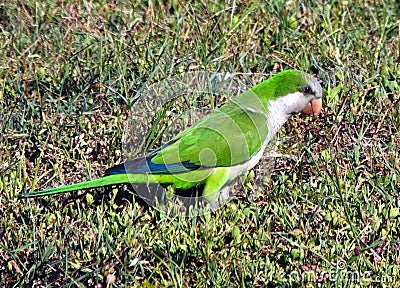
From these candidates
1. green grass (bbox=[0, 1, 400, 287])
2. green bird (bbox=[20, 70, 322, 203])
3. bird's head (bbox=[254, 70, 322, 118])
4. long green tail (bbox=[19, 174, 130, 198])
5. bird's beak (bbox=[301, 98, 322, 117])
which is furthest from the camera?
bird's beak (bbox=[301, 98, 322, 117])

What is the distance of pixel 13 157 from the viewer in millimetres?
4461

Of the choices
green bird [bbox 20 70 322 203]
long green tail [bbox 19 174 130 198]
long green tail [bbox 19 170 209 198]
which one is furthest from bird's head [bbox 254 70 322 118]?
long green tail [bbox 19 174 130 198]

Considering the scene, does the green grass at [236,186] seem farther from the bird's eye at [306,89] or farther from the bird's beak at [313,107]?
the bird's eye at [306,89]

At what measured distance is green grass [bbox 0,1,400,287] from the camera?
373cm

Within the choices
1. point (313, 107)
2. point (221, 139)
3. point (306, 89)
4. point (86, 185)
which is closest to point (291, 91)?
point (306, 89)

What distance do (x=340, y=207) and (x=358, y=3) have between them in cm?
184

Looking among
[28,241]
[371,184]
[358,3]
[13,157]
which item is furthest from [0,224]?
[358,3]

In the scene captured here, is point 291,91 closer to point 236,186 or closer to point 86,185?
point 236,186

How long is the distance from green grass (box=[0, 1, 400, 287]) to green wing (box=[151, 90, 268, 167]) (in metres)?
0.22

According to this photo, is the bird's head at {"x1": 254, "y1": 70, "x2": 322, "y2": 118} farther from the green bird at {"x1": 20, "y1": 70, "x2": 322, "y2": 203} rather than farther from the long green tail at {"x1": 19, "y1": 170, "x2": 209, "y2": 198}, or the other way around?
the long green tail at {"x1": 19, "y1": 170, "x2": 209, "y2": 198}

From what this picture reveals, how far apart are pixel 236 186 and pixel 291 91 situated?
53 cm

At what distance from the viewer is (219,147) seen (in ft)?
13.6

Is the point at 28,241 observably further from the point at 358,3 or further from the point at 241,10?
the point at 358,3

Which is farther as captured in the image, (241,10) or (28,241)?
(241,10)
